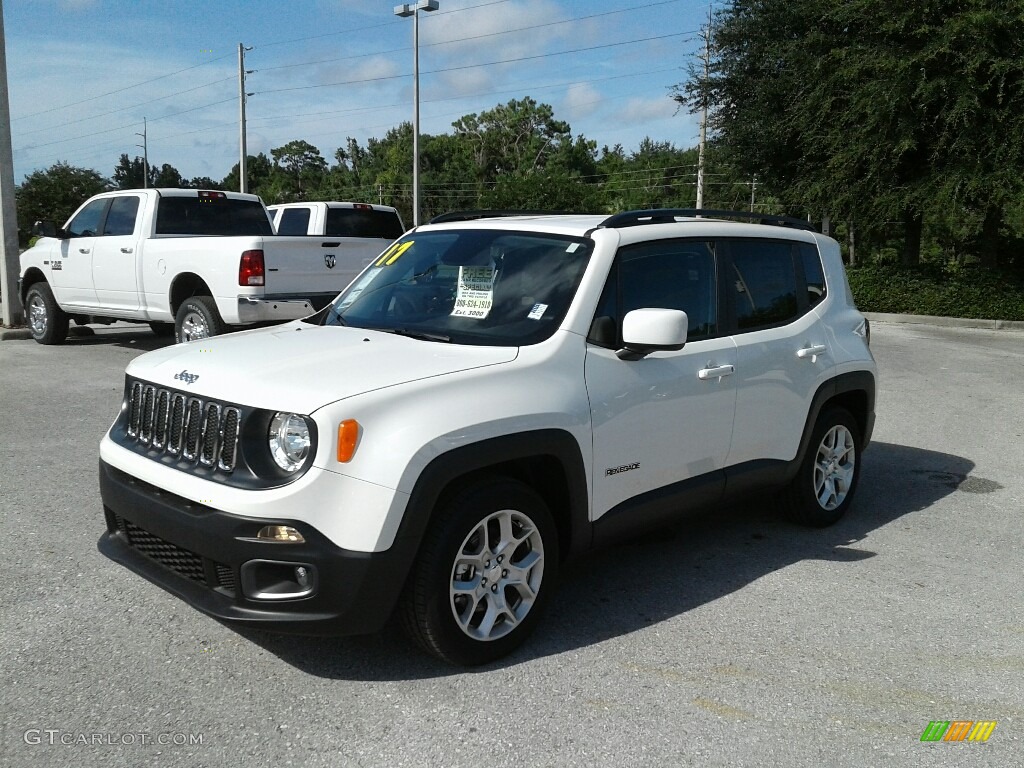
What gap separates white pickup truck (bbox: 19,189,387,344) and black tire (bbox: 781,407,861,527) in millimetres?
6555

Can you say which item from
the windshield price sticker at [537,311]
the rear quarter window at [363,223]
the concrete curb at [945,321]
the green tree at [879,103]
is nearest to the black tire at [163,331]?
the rear quarter window at [363,223]

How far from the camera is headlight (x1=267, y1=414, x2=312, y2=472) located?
3473 millimetres

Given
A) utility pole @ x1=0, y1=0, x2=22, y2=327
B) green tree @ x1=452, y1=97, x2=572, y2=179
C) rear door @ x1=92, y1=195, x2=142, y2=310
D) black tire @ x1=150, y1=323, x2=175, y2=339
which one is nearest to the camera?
rear door @ x1=92, y1=195, x2=142, y2=310

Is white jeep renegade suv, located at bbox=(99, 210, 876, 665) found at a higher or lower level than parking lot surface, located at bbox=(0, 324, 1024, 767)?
higher

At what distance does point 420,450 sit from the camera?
347 centimetres

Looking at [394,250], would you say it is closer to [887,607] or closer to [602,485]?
[602,485]

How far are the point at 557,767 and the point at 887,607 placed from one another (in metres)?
2.15

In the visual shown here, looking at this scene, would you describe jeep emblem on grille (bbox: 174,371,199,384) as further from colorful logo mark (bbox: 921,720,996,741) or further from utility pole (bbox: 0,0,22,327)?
utility pole (bbox: 0,0,22,327)

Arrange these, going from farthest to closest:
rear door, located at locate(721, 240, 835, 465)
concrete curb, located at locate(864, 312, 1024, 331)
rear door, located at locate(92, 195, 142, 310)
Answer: concrete curb, located at locate(864, 312, 1024, 331) → rear door, located at locate(92, 195, 142, 310) → rear door, located at locate(721, 240, 835, 465)

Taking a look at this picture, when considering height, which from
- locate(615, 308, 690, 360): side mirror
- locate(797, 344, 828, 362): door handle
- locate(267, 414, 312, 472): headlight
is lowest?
locate(267, 414, 312, 472): headlight

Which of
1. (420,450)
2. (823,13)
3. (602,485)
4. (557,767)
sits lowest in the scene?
(557,767)

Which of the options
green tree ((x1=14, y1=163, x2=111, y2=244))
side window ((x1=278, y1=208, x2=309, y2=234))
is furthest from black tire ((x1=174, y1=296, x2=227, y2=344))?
green tree ((x1=14, y1=163, x2=111, y2=244))

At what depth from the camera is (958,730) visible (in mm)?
3498

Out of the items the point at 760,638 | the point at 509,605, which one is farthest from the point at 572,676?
the point at 760,638
